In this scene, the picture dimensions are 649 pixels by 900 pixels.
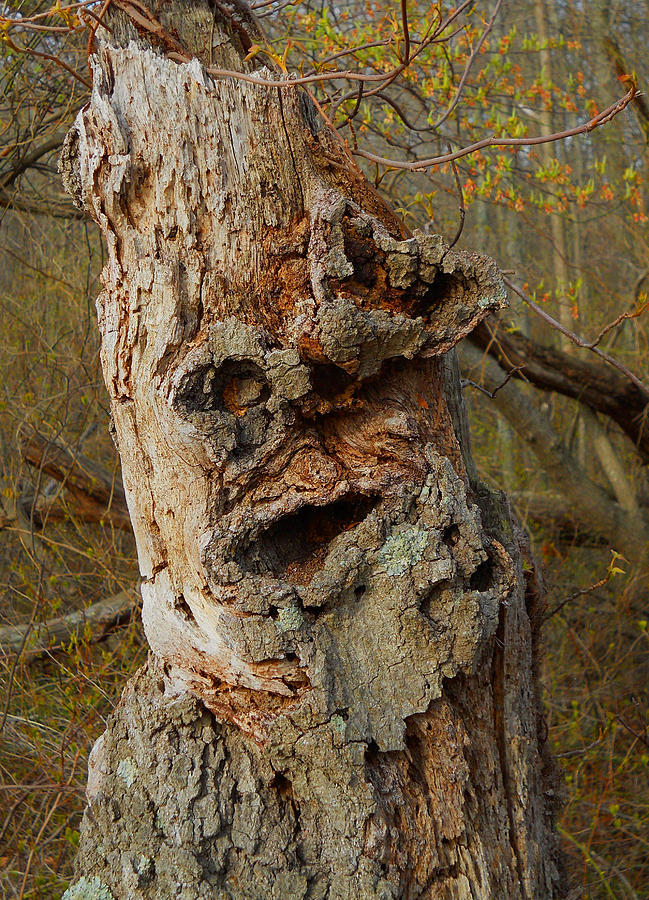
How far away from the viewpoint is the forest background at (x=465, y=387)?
3664mm

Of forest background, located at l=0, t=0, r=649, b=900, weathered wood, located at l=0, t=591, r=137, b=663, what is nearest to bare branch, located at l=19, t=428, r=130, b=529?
forest background, located at l=0, t=0, r=649, b=900

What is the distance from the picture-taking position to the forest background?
3.66 meters

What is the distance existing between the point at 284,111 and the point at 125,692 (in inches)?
58.9

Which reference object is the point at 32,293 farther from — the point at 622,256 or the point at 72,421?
the point at 622,256

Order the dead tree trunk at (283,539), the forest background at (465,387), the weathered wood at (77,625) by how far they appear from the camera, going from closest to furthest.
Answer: the dead tree trunk at (283,539)
the forest background at (465,387)
the weathered wood at (77,625)

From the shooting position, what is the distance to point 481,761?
1722 millimetres

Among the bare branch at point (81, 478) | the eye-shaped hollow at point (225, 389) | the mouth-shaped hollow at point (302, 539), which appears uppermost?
the bare branch at point (81, 478)

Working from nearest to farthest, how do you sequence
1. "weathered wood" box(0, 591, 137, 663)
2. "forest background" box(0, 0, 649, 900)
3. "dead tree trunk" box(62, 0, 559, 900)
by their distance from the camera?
"dead tree trunk" box(62, 0, 559, 900), "forest background" box(0, 0, 649, 900), "weathered wood" box(0, 591, 137, 663)

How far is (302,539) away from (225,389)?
0.42 metres

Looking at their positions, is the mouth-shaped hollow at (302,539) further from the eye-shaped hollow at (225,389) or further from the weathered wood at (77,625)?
the weathered wood at (77,625)

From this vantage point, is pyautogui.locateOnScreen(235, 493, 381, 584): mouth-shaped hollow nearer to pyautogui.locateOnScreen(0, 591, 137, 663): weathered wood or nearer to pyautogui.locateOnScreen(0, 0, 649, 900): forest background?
pyautogui.locateOnScreen(0, 0, 649, 900): forest background

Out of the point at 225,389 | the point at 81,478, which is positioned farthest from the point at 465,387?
the point at 225,389

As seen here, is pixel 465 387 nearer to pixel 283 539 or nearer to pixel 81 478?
pixel 81 478

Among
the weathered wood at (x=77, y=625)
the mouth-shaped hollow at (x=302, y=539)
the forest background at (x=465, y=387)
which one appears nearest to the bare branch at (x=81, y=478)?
the forest background at (x=465, y=387)
